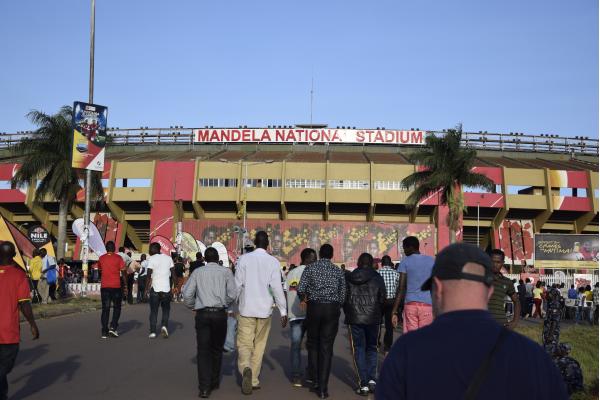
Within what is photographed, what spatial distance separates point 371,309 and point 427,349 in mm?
7278

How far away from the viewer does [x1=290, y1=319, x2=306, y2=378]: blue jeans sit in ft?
34.0

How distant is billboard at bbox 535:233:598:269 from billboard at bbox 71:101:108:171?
94.2ft

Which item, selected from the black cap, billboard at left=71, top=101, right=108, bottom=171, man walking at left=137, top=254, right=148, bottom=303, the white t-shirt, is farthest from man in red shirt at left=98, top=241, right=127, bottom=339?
the black cap

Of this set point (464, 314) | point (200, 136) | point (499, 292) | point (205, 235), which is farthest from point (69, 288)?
point (200, 136)

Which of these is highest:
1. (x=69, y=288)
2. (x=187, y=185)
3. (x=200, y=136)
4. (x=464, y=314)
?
(x=200, y=136)

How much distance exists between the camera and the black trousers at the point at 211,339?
944 cm

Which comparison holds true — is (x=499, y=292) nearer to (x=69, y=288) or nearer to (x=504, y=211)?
(x=69, y=288)

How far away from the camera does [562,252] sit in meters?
45.8

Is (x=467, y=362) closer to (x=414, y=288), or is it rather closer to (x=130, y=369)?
(x=414, y=288)

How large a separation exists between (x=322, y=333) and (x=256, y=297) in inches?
38.3

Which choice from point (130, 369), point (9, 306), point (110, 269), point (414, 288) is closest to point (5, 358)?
point (9, 306)

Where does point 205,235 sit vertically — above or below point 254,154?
below

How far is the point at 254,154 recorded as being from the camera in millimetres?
80000

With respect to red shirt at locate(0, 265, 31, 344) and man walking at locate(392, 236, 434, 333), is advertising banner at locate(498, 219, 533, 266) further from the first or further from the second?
red shirt at locate(0, 265, 31, 344)
